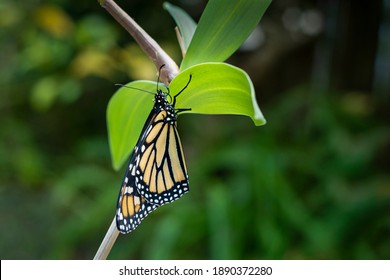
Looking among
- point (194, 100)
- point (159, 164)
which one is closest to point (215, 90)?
point (194, 100)

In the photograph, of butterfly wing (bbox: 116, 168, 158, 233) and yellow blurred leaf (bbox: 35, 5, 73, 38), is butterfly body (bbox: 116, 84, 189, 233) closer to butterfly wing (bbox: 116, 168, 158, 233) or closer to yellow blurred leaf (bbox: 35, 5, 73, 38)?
butterfly wing (bbox: 116, 168, 158, 233)

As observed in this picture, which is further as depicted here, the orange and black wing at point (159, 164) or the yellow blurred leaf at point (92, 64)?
the yellow blurred leaf at point (92, 64)

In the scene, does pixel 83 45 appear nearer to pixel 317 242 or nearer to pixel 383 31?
pixel 317 242

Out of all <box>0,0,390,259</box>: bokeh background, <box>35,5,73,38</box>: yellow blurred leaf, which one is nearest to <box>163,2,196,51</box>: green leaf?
<box>0,0,390,259</box>: bokeh background

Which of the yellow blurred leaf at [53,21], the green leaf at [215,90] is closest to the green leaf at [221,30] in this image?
the green leaf at [215,90]

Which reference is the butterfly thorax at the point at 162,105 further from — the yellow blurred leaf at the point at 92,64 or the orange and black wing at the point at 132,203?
the yellow blurred leaf at the point at 92,64

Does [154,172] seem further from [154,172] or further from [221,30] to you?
[221,30]

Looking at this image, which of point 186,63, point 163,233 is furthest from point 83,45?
point 186,63
